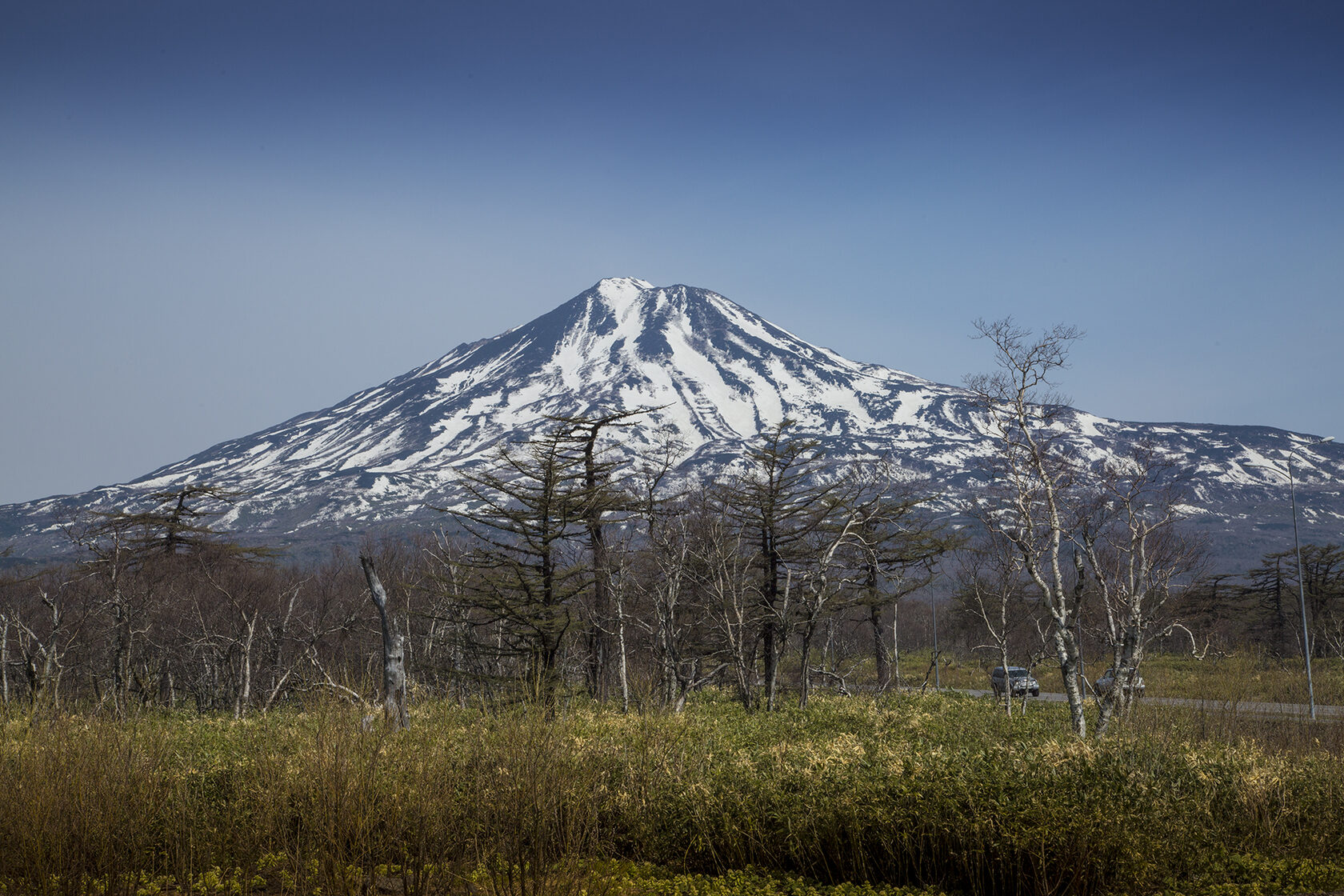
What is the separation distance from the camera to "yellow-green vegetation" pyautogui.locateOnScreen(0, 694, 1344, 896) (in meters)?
6.67

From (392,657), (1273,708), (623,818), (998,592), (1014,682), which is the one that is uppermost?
(392,657)

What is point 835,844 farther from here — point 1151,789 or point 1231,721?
point 1231,721

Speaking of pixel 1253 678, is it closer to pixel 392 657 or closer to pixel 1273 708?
pixel 1273 708

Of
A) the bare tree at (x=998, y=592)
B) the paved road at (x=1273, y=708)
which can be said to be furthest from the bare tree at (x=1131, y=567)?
the paved road at (x=1273, y=708)

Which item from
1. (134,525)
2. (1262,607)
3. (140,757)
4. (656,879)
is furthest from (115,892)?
(1262,607)

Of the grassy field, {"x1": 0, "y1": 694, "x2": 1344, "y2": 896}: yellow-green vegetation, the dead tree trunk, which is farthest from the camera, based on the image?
the grassy field

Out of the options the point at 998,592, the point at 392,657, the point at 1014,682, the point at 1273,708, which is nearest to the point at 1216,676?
the point at 1273,708

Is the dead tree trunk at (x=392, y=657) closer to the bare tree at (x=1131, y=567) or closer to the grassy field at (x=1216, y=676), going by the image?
the bare tree at (x=1131, y=567)

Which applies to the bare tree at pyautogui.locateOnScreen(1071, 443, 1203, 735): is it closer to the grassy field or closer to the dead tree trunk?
the grassy field

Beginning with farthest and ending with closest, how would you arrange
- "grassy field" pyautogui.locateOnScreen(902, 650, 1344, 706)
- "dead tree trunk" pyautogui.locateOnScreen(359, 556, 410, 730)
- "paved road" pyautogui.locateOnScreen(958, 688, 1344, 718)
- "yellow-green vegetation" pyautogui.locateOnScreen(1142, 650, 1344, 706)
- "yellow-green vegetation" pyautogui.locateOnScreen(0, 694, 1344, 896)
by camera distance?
1. "grassy field" pyautogui.locateOnScreen(902, 650, 1344, 706)
2. "yellow-green vegetation" pyautogui.locateOnScreen(1142, 650, 1344, 706)
3. "paved road" pyautogui.locateOnScreen(958, 688, 1344, 718)
4. "dead tree trunk" pyautogui.locateOnScreen(359, 556, 410, 730)
5. "yellow-green vegetation" pyautogui.locateOnScreen(0, 694, 1344, 896)

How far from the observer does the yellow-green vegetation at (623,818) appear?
6.67 meters

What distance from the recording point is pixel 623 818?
359 inches

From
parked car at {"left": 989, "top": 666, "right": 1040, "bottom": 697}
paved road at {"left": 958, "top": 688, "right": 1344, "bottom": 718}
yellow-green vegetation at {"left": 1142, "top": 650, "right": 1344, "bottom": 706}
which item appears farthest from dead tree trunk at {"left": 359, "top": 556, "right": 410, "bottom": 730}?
parked car at {"left": 989, "top": 666, "right": 1040, "bottom": 697}

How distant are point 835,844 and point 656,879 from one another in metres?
1.69
